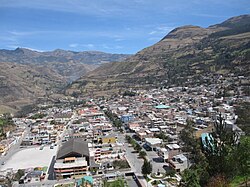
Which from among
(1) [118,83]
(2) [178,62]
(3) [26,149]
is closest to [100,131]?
(3) [26,149]

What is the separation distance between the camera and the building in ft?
90.9

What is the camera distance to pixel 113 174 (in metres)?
27.1

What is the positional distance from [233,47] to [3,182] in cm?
9402

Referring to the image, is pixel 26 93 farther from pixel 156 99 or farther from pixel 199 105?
pixel 199 105

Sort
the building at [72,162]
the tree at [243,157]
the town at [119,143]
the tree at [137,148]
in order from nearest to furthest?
the tree at [243,157] < the town at [119,143] < the building at [72,162] < the tree at [137,148]

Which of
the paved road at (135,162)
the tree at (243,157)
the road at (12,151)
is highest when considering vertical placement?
the tree at (243,157)

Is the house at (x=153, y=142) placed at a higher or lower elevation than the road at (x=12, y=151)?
higher

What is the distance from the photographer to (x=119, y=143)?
3747 centimetres

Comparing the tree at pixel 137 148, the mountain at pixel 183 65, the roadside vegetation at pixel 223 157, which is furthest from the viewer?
the mountain at pixel 183 65

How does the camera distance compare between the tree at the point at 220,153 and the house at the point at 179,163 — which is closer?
the tree at the point at 220,153

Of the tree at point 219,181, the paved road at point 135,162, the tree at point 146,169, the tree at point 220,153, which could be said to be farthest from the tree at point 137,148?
the tree at point 219,181

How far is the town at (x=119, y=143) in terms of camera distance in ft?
89.2

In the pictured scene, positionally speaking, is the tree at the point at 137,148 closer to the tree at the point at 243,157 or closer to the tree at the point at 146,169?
the tree at the point at 146,169

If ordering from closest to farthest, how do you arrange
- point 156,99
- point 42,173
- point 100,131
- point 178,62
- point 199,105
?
point 42,173
point 100,131
point 199,105
point 156,99
point 178,62
